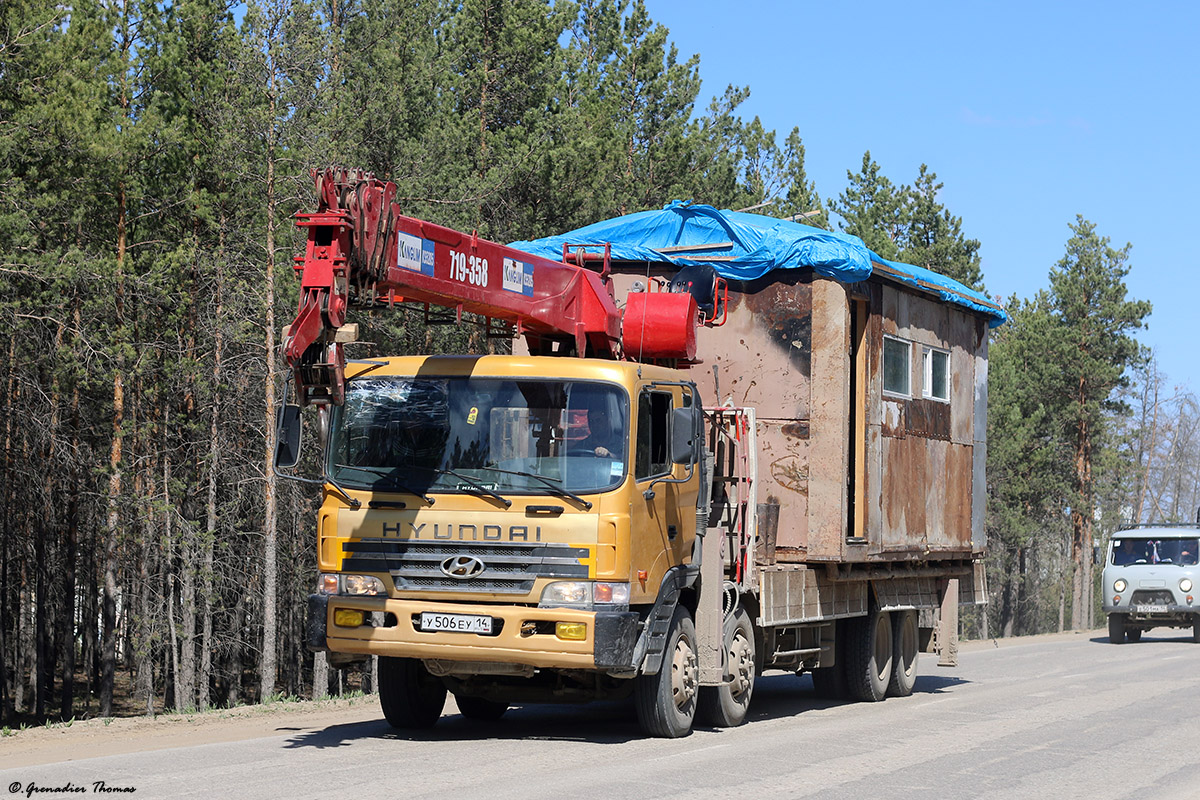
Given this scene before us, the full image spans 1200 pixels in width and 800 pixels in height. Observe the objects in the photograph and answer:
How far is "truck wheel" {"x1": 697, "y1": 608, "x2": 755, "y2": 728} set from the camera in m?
11.3

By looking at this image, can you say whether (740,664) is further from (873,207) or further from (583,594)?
(873,207)

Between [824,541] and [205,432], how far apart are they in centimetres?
1994

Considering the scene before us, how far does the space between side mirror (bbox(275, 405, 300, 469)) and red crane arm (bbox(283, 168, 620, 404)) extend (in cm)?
49

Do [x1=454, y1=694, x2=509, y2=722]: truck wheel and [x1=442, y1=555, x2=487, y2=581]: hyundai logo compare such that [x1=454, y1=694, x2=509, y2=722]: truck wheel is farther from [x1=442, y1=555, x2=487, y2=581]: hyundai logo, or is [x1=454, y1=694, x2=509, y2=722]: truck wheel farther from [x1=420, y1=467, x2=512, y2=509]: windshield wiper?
[x1=420, y1=467, x2=512, y2=509]: windshield wiper

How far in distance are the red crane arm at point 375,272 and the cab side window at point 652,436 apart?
3.98ft

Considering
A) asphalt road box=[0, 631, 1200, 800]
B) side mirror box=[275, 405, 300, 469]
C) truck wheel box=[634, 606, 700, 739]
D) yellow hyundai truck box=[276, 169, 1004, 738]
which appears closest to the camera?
asphalt road box=[0, 631, 1200, 800]

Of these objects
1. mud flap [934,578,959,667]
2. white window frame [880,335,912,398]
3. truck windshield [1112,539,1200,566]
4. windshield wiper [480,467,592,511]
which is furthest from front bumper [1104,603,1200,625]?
windshield wiper [480,467,592,511]

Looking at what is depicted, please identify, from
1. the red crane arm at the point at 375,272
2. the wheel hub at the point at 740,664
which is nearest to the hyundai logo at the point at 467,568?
the red crane arm at the point at 375,272

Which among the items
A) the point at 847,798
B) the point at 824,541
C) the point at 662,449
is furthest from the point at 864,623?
the point at 847,798

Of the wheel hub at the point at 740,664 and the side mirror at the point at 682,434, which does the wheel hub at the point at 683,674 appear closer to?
the wheel hub at the point at 740,664

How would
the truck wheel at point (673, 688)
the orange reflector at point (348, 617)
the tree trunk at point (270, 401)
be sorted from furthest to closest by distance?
the tree trunk at point (270, 401) → the truck wheel at point (673, 688) → the orange reflector at point (348, 617)

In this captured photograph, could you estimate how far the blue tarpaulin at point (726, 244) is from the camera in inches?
493

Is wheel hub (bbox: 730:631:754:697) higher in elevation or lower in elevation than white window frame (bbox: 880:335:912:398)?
lower

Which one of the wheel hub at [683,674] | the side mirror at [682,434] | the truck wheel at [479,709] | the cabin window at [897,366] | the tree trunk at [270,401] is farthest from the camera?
the tree trunk at [270,401]
